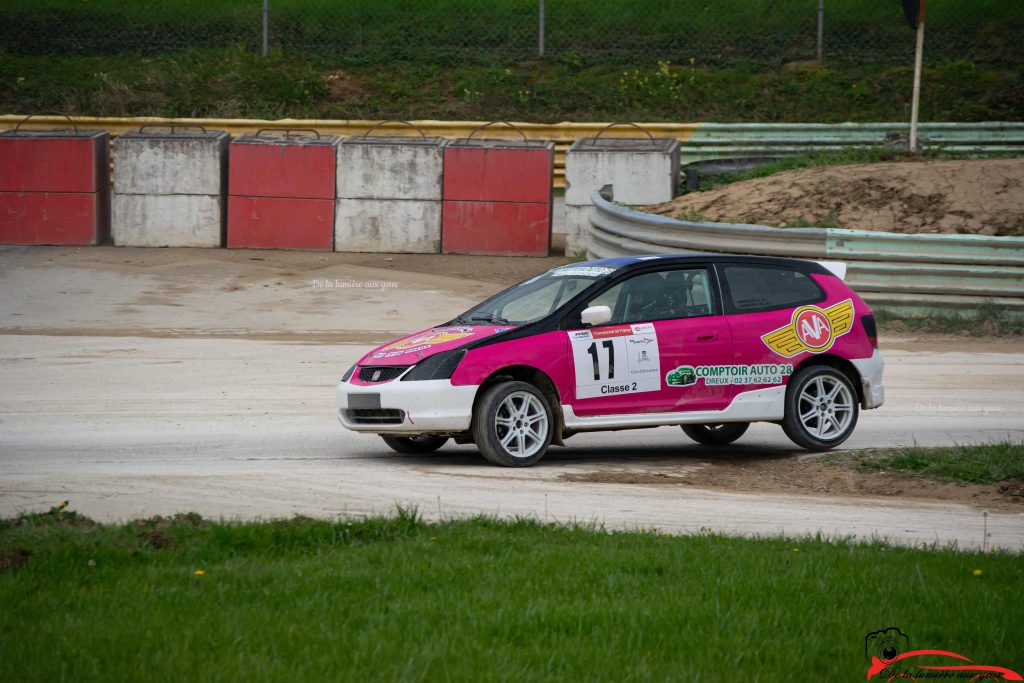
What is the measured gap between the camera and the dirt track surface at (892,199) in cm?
1681

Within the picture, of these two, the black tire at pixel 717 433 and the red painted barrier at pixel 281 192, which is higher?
the red painted barrier at pixel 281 192

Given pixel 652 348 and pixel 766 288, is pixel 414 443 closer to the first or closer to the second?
pixel 652 348

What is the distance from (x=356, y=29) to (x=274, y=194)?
36.8ft

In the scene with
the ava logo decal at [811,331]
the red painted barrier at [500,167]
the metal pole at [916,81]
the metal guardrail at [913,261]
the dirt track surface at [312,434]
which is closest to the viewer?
the dirt track surface at [312,434]

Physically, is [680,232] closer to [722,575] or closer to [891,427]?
[891,427]

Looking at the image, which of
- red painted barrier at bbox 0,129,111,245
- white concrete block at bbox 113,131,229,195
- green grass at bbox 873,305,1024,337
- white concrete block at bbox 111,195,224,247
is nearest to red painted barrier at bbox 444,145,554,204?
white concrete block at bbox 113,131,229,195

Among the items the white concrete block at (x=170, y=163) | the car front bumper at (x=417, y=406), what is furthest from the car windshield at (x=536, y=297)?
the white concrete block at (x=170, y=163)

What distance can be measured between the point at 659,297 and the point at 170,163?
44.6 ft

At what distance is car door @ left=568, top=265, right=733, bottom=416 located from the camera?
371 inches

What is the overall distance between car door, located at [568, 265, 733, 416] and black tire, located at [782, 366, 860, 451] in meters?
0.63

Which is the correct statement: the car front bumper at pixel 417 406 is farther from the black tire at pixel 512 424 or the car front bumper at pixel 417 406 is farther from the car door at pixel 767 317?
the car door at pixel 767 317

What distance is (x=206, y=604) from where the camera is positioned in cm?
525

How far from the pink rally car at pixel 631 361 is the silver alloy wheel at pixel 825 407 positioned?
0.01 metres

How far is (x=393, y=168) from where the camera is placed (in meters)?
21.0
